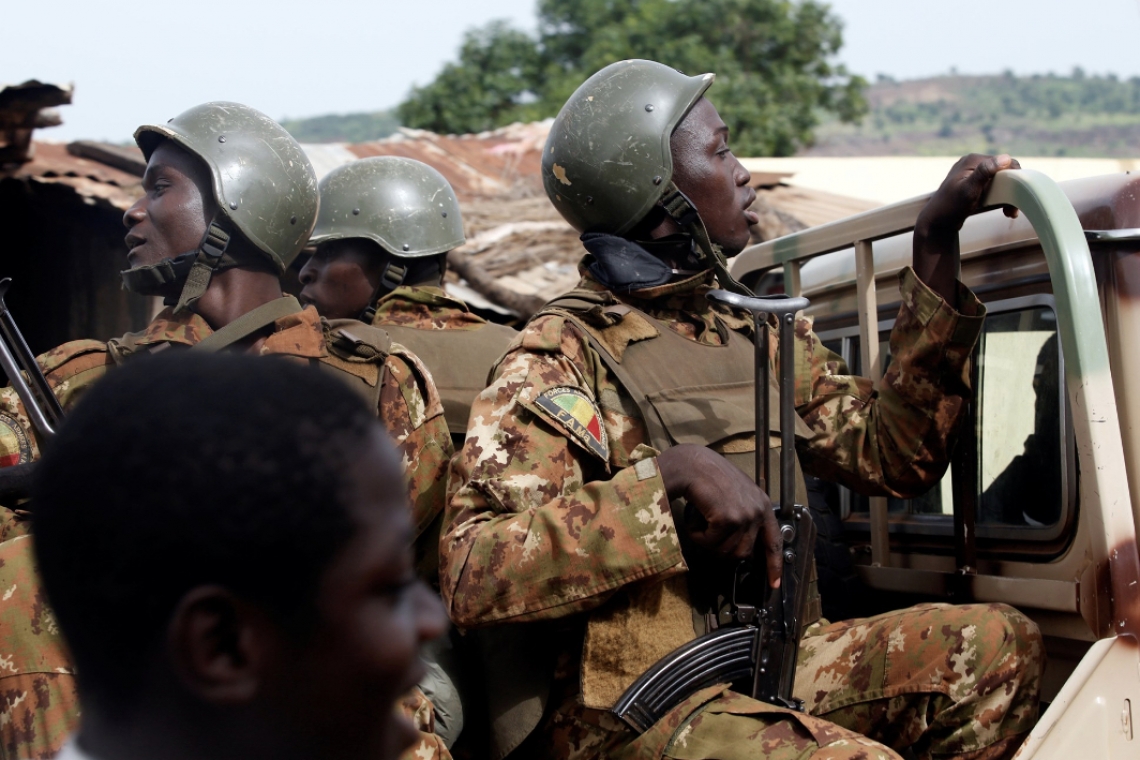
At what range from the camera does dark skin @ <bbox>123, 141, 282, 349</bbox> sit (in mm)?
2924

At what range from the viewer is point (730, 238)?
2.82 metres

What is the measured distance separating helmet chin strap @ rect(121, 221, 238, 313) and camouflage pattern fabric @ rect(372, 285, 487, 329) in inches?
47.1

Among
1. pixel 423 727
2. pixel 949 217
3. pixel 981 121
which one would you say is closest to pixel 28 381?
pixel 423 727

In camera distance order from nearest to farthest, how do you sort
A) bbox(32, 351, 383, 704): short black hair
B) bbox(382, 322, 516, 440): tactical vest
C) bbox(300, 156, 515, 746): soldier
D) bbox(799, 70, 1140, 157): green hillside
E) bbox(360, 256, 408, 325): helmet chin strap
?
bbox(32, 351, 383, 704): short black hair
bbox(382, 322, 516, 440): tactical vest
bbox(300, 156, 515, 746): soldier
bbox(360, 256, 408, 325): helmet chin strap
bbox(799, 70, 1140, 157): green hillside

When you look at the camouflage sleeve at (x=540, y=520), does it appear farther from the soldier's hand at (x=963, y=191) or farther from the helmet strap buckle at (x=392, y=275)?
the helmet strap buckle at (x=392, y=275)

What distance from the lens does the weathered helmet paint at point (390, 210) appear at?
4.40m

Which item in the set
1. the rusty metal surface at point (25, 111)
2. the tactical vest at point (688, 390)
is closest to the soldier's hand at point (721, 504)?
the tactical vest at point (688, 390)

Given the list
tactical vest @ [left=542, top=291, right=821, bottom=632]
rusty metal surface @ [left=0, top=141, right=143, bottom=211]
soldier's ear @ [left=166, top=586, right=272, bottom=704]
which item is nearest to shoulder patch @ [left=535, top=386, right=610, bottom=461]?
tactical vest @ [left=542, top=291, right=821, bottom=632]

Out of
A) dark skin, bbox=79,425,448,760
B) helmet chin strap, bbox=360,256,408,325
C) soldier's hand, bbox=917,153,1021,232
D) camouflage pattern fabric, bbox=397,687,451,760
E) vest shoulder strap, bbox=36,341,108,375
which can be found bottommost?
camouflage pattern fabric, bbox=397,687,451,760

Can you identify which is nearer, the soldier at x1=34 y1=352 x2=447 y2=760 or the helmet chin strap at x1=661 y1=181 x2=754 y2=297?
the soldier at x1=34 y1=352 x2=447 y2=760

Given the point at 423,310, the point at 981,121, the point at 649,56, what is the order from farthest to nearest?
the point at 981,121 → the point at 649,56 → the point at 423,310

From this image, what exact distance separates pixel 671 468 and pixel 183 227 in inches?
55.7

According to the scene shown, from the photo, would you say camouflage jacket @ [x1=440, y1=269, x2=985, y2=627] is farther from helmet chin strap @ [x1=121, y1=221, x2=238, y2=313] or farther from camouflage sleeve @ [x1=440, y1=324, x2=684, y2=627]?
helmet chin strap @ [x1=121, y1=221, x2=238, y2=313]

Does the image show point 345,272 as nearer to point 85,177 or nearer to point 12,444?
point 12,444
